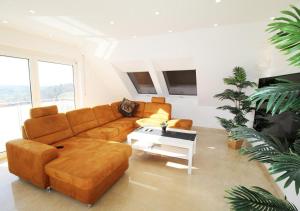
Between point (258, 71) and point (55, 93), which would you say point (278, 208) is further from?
point (55, 93)

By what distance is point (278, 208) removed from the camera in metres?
0.80

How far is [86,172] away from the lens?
6.04 ft

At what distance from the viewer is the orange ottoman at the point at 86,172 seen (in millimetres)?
1809

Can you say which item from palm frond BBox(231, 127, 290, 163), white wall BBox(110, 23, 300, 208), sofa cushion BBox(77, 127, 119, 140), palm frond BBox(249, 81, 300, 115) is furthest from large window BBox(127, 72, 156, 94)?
palm frond BBox(249, 81, 300, 115)

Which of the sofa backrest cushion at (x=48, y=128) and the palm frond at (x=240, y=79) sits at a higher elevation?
the palm frond at (x=240, y=79)

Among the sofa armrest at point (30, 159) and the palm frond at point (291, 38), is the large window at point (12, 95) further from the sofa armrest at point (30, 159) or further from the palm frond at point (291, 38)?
the palm frond at point (291, 38)

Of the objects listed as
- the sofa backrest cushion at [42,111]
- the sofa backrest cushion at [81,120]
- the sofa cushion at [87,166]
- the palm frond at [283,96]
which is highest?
the palm frond at [283,96]

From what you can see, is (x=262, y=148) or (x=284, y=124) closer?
(x=262, y=148)

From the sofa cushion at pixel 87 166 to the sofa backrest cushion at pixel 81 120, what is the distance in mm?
1031

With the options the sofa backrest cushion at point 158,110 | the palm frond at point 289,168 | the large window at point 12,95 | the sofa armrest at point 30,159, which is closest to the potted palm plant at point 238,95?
the sofa backrest cushion at point 158,110

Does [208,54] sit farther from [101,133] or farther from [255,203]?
[255,203]

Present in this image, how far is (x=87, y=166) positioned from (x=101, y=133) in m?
1.43

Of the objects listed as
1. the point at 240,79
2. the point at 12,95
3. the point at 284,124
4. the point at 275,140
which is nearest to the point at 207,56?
the point at 240,79

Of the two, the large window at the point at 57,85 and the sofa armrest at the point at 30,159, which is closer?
the sofa armrest at the point at 30,159
